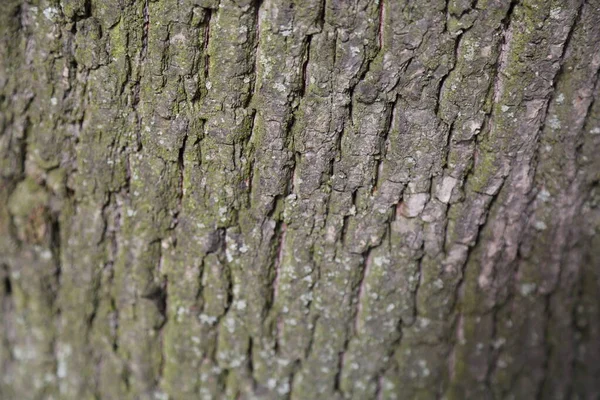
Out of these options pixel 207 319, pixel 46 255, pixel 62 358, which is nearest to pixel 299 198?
pixel 207 319

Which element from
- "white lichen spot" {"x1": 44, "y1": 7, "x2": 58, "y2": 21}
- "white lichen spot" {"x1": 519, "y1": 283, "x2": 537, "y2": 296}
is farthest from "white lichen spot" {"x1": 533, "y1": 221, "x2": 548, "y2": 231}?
"white lichen spot" {"x1": 44, "y1": 7, "x2": 58, "y2": 21}

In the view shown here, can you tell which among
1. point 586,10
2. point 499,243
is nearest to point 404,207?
point 499,243

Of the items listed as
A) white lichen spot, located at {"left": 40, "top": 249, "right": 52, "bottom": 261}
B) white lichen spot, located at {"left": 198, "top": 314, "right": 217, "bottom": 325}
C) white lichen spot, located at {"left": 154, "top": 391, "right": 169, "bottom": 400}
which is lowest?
white lichen spot, located at {"left": 154, "top": 391, "right": 169, "bottom": 400}

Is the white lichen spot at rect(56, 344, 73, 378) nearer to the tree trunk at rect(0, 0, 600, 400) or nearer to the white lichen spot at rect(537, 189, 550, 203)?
the tree trunk at rect(0, 0, 600, 400)

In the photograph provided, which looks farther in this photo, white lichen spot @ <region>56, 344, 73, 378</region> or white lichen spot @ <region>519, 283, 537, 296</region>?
white lichen spot @ <region>56, 344, 73, 378</region>

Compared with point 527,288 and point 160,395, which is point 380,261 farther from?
point 160,395

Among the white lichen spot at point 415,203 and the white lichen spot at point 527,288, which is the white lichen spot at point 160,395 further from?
the white lichen spot at point 527,288

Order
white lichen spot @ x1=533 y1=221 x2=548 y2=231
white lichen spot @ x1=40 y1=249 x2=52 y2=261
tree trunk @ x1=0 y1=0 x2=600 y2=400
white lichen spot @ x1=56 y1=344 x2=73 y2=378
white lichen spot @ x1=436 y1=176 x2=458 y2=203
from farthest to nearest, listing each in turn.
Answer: white lichen spot @ x1=56 y1=344 x2=73 y2=378, white lichen spot @ x1=40 y1=249 x2=52 y2=261, white lichen spot @ x1=533 y1=221 x2=548 y2=231, white lichen spot @ x1=436 y1=176 x2=458 y2=203, tree trunk @ x1=0 y1=0 x2=600 y2=400

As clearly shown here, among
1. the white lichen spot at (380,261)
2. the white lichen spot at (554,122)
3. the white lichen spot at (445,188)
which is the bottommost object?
the white lichen spot at (380,261)

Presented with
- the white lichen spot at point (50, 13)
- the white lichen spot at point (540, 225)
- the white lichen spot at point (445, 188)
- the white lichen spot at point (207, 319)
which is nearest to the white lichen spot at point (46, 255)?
the white lichen spot at point (207, 319)
